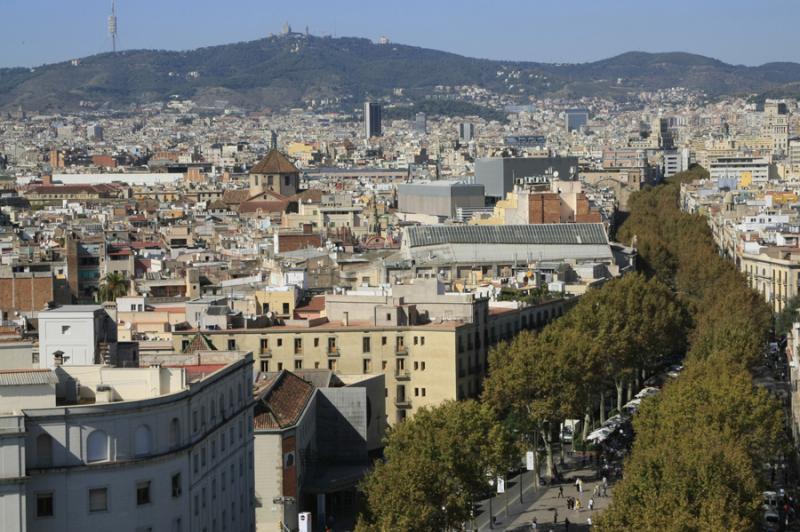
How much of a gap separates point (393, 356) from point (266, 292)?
7.65 m

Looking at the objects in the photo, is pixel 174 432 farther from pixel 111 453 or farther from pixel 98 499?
pixel 98 499

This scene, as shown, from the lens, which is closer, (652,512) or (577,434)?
(652,512)

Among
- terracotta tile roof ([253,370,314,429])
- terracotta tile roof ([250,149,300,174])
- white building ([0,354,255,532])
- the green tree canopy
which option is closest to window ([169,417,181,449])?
white building ([0,354,255,532])

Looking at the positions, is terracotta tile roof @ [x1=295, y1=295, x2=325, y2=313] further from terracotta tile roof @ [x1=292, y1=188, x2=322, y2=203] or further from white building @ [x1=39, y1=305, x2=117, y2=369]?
terracotta tile roof @ [x1=292, y1=188, x2=322, y2=203]

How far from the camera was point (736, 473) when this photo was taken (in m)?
42.6

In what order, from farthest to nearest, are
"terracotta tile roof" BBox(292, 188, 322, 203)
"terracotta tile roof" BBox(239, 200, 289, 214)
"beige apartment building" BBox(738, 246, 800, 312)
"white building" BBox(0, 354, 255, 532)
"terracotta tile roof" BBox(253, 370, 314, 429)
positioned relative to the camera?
"terracotta tile roof" BBox(292, 188, 322, 203), "terracotta tile roof" BBox(239, 200, 289, 214), "beige apartment building" BBox(738, 246, 800, 312), "terracotta tile roof" BBox(253, 370, 314, 429), "white building" BBox(0, 354, 255, 532)

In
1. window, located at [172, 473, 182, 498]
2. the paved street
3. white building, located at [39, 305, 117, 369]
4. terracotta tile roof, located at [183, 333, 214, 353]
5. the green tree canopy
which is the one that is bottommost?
the paved street

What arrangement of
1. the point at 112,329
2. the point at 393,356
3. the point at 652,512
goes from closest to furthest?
the point at 652,512
the point at 112,329
the point at 393,356

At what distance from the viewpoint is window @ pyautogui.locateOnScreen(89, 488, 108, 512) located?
103ft

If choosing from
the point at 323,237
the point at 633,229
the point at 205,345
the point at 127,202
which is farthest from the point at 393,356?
the point at 127,202

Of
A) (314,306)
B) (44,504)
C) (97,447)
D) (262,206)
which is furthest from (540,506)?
(262,206)

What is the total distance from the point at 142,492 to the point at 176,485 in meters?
1.14

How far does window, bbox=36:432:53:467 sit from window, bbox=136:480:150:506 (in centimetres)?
161

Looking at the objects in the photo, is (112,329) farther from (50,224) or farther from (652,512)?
(50,224)
